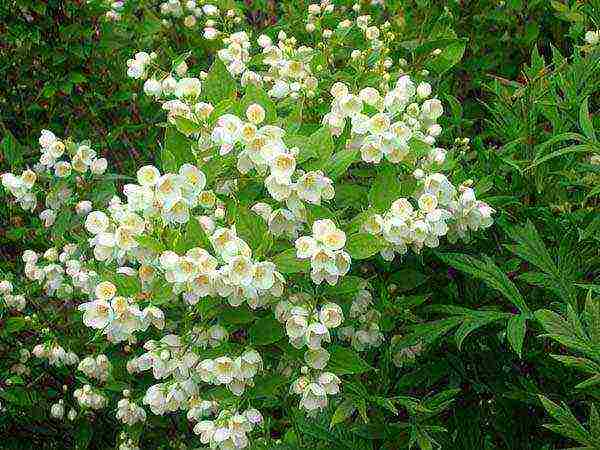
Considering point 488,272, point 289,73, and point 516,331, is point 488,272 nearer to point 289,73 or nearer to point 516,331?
point 516,331

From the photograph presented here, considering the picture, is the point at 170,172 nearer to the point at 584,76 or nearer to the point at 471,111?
the point at 584,76

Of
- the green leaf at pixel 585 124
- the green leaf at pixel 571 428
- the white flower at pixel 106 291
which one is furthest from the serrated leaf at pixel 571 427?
the white flower at pixel 106 291

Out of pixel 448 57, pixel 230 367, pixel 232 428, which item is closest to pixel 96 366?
pixel 232 428

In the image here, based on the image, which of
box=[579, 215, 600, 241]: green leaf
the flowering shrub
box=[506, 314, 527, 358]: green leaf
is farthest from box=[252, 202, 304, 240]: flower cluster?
box=[579, 215, 600, 241]: green leaf

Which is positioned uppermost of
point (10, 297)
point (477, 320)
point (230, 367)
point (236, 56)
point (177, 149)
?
point (177, 149)

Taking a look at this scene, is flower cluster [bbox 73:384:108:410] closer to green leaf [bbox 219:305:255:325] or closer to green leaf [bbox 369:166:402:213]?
green leaf [bbox 219:305:255:325]

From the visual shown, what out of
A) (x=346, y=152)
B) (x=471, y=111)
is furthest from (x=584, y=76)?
(x=471, y=111)

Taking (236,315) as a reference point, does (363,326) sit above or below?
below
